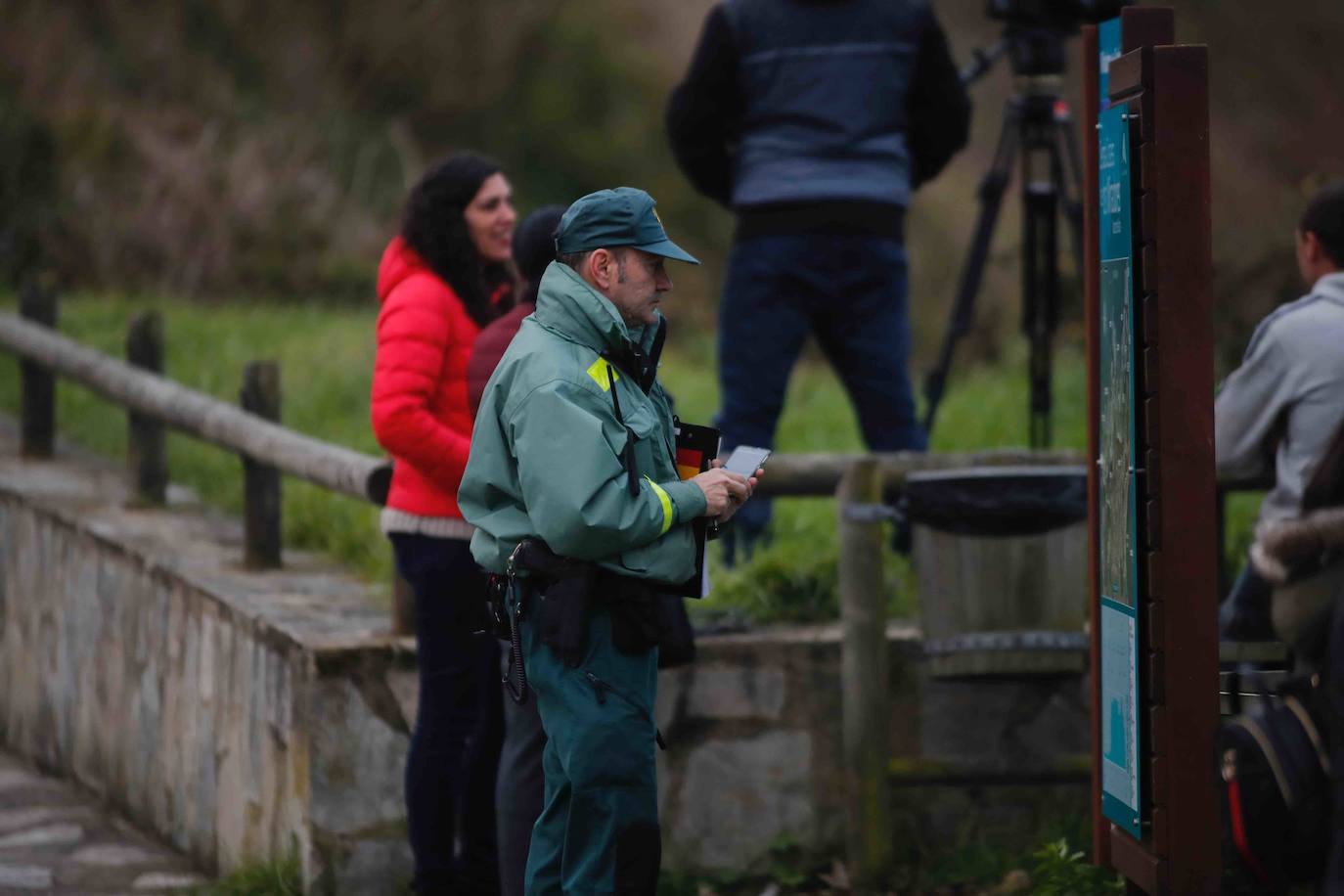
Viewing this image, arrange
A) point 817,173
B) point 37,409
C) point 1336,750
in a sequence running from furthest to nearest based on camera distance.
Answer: point 37,409 → point 817,173 → point 1336,750

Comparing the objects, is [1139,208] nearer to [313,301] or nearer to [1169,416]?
[1169,416]

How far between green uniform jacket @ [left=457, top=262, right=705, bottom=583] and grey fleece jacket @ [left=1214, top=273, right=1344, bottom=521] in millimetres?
1276

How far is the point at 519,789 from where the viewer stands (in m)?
4.39

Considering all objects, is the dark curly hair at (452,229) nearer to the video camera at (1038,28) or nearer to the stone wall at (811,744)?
the stone wall at (811,744)

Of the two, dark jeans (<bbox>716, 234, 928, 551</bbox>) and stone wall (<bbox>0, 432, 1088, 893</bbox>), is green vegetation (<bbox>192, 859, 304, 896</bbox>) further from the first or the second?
dark jeans (<bbox>716, 234, 928, 551</bbox>)

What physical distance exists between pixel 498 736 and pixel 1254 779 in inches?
82.8

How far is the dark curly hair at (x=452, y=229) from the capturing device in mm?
4754

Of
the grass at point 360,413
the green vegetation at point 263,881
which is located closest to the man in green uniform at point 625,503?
the green vegetation at point 263,881

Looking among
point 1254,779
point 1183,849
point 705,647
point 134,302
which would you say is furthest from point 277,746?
point 134,302

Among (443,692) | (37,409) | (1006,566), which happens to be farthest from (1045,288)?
(37,409)

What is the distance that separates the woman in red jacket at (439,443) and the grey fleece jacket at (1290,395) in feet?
5.27

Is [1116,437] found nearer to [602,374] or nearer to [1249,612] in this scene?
[602,374]

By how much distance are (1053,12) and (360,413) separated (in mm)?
3881

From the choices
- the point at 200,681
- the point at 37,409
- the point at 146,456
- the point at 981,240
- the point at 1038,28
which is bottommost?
the point at 200,681
